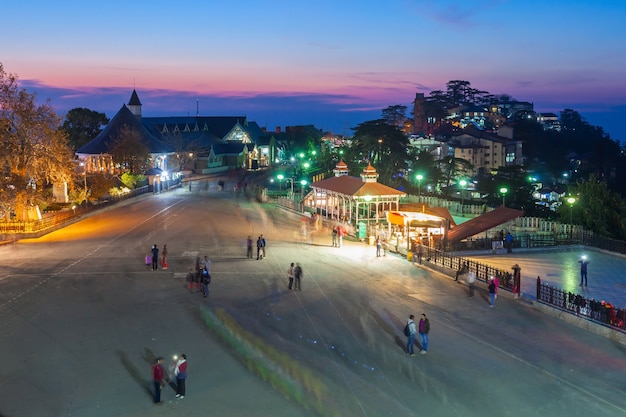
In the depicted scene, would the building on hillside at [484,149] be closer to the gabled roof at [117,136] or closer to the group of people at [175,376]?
the gabled roof at [117,136]

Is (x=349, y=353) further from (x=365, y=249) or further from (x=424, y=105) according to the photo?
(x=424, y=105)

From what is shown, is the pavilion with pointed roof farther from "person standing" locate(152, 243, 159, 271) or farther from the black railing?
the black railing

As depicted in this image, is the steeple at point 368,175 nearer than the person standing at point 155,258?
No

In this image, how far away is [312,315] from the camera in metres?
19.6

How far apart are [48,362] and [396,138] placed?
63878mm

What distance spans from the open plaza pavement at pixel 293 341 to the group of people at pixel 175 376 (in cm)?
23

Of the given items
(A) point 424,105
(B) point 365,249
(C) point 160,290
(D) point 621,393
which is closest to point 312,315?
(C) point 160,290

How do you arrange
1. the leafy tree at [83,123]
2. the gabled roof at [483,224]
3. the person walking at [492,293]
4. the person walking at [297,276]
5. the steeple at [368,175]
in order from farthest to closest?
the leafy tree at [83,123]
the steeple at [368,175]
the gabled roof at [483,224]
the person walking at [297,276]
the person walking at [492,293]

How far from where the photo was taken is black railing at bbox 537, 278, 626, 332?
58.0 ft

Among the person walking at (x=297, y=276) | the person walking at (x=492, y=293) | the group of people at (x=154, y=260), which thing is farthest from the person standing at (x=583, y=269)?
the group of people at (x=154, y=260)

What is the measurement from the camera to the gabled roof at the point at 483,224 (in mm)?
31652

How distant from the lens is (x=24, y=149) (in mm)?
38438

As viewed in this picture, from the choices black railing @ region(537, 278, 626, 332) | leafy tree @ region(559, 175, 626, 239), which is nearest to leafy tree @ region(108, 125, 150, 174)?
leafy tree @ region(559, 175, 626, 239)

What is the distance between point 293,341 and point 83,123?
85.7m
